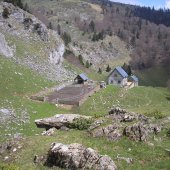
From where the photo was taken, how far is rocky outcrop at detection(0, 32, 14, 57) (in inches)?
3310

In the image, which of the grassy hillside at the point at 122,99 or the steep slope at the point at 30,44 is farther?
the steep slope at the point at 30,44

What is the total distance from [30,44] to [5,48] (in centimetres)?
1546

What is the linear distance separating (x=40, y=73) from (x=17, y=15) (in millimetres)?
28717

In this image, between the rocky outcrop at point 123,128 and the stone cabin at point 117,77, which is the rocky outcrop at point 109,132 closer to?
the rocky outcrop at point 123,128

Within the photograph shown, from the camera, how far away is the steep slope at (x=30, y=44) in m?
88.3

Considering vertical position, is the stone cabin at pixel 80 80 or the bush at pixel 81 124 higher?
the bush at pixel 81 124

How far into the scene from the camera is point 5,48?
85875 millimetres

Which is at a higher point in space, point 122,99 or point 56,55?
point 56,55

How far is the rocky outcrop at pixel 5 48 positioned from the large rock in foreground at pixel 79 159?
6181 centimetres

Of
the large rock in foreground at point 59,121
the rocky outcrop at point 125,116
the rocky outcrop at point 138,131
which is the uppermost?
the rocky outcrop at point 138,131

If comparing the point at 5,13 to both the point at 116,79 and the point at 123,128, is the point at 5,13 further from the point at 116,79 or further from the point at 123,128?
the point at 123,128

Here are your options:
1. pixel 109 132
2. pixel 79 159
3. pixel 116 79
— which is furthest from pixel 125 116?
pixel 116 79

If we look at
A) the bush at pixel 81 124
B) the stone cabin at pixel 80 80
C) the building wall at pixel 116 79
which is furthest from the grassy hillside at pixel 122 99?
the bush at pixel 81 124

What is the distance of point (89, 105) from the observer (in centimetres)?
7262
